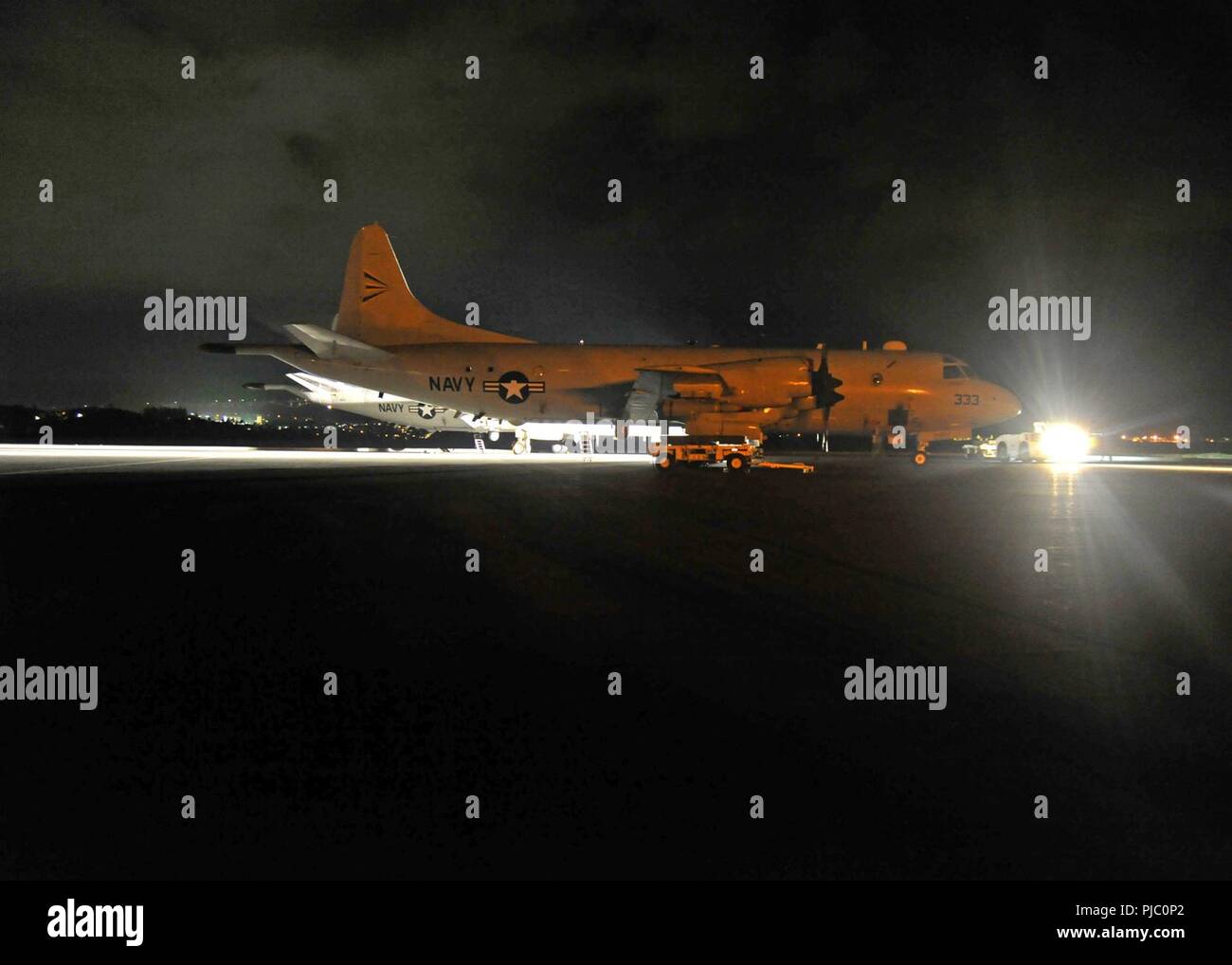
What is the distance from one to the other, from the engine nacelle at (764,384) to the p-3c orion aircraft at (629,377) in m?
0.04

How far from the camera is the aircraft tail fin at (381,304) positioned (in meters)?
38.2

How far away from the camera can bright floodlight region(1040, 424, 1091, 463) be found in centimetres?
4159

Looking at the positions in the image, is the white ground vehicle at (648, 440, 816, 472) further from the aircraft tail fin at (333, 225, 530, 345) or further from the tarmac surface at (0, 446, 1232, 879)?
the tarmac surface at (0, 446, 1232, 879)

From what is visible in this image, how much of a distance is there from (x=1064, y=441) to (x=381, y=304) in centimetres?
3041

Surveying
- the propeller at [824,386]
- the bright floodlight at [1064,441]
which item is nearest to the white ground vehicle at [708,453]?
the propeller at [824,386]

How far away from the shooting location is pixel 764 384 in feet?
117

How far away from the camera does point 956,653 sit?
7129 millimetres

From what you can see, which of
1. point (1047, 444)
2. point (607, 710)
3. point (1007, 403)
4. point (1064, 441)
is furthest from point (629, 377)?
point (607, 710)

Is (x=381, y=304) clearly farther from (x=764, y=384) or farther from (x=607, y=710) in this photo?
(x=607, y=710)

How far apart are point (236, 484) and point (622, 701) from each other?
1885cm

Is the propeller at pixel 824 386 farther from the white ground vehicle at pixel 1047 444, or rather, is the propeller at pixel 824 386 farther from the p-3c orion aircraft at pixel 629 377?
the white ground vehicle at pixel 1047 444

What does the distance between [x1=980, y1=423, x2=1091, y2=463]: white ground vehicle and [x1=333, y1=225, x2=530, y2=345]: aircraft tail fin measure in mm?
23227

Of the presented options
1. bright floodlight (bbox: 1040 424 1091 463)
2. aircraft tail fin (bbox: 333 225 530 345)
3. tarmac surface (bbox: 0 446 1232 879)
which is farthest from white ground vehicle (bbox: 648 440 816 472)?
tarmac surface (bbox: 0 446 1232 879)

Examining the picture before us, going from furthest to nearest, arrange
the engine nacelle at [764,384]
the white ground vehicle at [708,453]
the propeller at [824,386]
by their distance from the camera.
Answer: the propeller at [824,386] → the engine nacelle at [764,384] → the white ground vehicle at [708,453]
